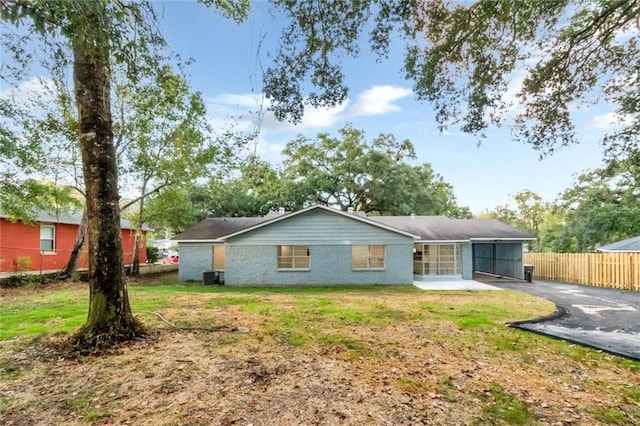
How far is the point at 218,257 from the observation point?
18.5 meters

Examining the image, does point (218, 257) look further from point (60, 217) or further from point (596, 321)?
point (596, 321)

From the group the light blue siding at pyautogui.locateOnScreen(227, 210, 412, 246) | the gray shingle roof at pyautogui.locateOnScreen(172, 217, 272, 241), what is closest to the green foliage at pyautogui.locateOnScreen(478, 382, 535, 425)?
the light blue siding at pyautogui.locateOnScreen(227, 210, 412, 246)

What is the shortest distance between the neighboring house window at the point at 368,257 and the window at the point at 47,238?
1634cm

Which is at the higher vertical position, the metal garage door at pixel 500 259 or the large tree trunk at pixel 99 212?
the large tree trunk at pixel 99 212

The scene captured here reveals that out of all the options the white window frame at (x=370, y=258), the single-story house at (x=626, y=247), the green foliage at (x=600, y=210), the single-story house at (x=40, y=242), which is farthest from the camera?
the green foliage at (x=600, y=210)

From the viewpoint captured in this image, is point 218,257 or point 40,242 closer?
point 40,242

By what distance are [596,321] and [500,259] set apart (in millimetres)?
13085

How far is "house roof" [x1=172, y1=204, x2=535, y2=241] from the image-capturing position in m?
15.9

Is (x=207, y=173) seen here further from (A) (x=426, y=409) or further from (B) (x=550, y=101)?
(A) (x=426, y=409)

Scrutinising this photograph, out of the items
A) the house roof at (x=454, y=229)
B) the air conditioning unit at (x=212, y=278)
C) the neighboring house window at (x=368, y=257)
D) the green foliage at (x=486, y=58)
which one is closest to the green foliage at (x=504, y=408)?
the green foliage at (x=486, y=58)

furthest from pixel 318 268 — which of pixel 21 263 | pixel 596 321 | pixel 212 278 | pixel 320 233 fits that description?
pixel 21 263

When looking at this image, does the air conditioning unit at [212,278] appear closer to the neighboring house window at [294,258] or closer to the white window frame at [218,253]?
the white window frame at [218,253]

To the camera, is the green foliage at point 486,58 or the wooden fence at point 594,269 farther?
the wooden fence at point 594,269

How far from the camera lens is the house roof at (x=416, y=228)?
1595cm
